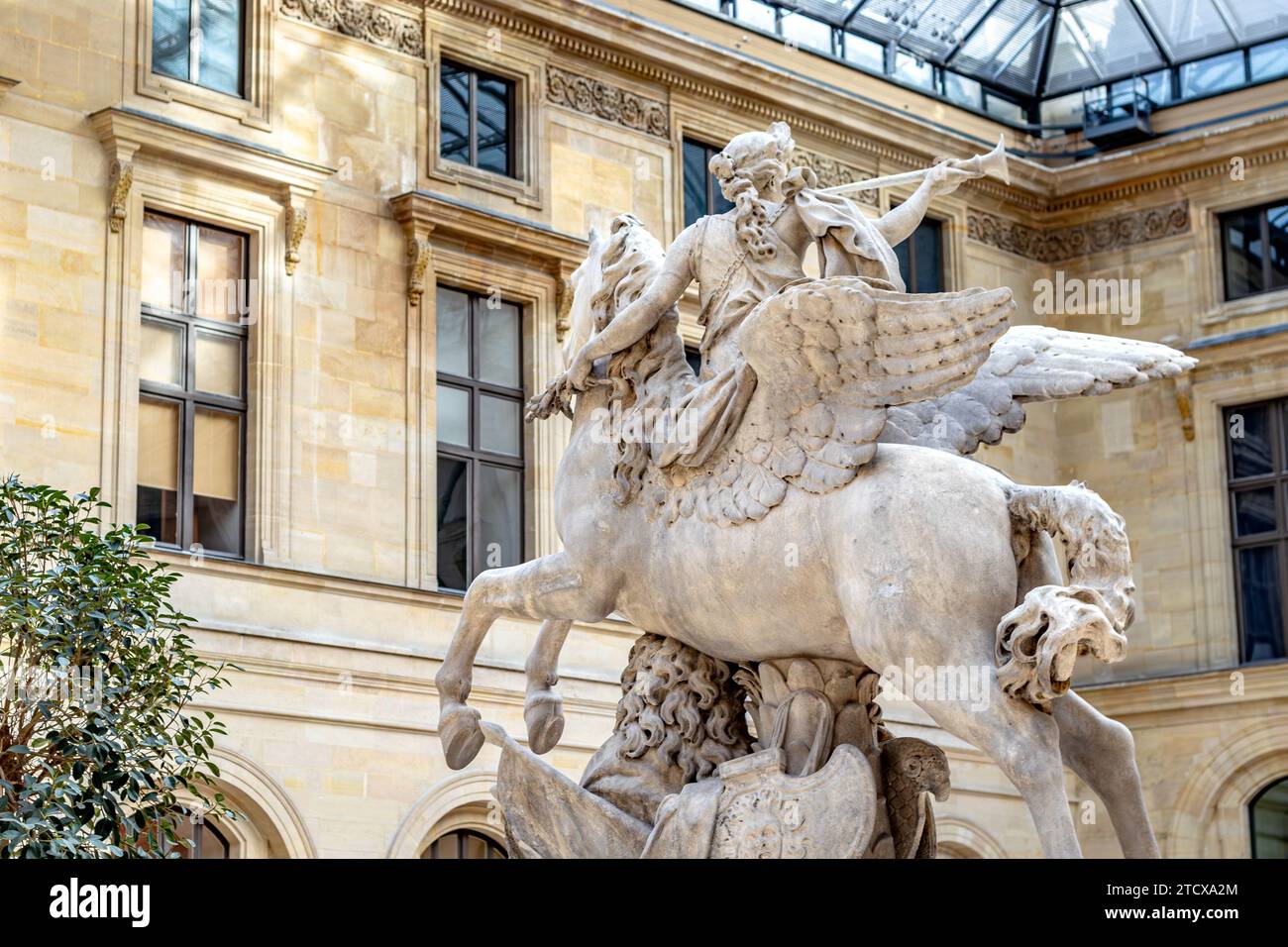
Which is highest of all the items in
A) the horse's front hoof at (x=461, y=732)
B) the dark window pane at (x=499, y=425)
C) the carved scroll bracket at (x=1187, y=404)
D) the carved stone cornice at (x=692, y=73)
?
the carved stone cornice at (x=692, y=73)

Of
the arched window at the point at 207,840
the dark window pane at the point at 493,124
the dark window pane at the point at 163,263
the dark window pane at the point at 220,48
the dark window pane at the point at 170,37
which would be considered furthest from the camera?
the dark window pane at the point at 493,124

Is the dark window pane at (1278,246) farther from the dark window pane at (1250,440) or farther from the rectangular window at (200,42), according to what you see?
the rectangular window at (200,42)

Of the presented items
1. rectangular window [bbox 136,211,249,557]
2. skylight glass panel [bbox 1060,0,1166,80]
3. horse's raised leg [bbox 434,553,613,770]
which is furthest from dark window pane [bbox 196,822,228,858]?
skylight glass panel [bbox 1060,0,1166,80]

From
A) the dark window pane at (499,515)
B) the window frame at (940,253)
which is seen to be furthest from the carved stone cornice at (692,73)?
the dark window pane at (499,515)

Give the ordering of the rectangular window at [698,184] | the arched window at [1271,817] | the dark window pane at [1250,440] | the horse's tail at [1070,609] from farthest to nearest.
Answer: the dark window pane at [1250,440] → the arched window at [1271,817] → the rectangular window at [698,184] → the horse's tail at [1070,609]

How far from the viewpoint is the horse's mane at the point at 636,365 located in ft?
22.1

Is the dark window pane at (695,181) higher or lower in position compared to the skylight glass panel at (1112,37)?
lower

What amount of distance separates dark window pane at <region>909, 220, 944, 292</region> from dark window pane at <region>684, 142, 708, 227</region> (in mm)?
2990

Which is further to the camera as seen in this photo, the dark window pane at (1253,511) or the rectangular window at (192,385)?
the dark window pane at (1253,511)

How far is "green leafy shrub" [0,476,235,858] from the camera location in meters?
9.25

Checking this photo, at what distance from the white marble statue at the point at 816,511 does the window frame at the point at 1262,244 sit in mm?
16667

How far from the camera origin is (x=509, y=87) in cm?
1962

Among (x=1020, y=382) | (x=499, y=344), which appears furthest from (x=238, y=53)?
→ (x=1020, y=382)

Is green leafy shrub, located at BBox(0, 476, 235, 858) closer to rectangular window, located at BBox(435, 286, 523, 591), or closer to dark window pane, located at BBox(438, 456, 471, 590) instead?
dark window pane, located at BBox(438, 456, 471, 590)
